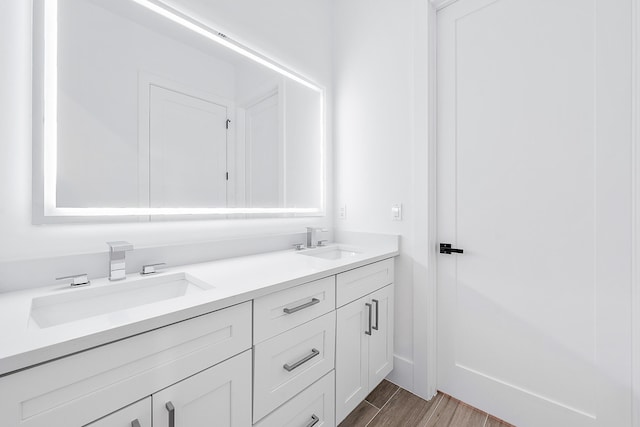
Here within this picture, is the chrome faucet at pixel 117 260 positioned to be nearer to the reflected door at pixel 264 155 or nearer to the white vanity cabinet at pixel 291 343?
the white vanity cabinet at pixel 291 343

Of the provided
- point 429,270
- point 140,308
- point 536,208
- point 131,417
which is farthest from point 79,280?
point 536,208

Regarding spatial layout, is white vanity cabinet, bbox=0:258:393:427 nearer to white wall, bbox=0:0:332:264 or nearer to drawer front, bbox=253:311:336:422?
drawer front, bbox=253:311:336:422

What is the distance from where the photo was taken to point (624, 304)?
108 cm

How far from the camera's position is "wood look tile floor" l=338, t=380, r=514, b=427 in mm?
1349

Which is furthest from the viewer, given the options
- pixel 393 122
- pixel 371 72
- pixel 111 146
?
pixel 371 72

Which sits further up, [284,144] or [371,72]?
[371,72]

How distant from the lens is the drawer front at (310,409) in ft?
3.10

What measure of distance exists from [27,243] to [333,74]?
6.57 feet

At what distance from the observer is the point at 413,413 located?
142 cm

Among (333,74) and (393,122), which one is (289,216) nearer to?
(393,122)

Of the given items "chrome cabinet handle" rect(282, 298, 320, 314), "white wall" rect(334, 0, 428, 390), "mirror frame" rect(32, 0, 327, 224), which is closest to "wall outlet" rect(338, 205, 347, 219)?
"white wall" rect(334, 0, 428, 390)

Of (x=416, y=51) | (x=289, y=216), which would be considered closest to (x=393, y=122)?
(x=416, y=51)

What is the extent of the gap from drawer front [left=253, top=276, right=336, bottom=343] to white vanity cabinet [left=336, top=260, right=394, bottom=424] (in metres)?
0.10

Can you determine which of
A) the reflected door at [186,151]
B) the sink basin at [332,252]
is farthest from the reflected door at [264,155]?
the sink basin at [332,252]
